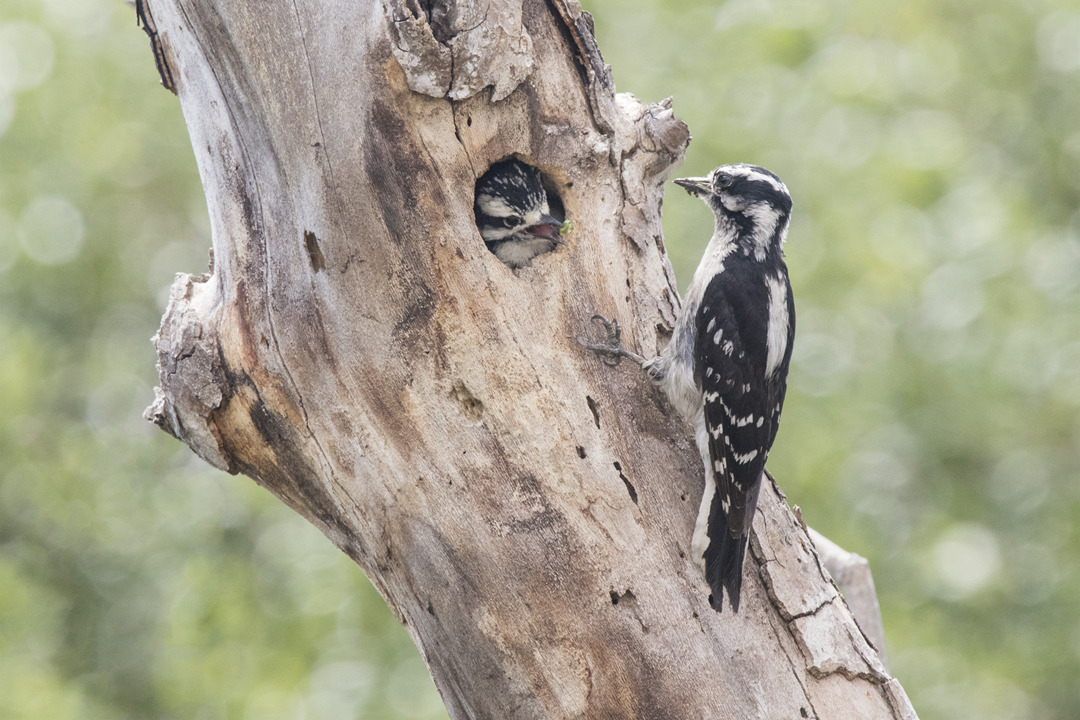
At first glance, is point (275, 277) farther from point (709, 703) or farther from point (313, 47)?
point (709, 703)

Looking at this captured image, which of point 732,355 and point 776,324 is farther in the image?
point 776,324

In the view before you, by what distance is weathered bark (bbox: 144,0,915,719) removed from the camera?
97.9 inches

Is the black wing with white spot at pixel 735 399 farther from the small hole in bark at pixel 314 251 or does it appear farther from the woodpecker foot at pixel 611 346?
the small hole in bark at pixel 314 251

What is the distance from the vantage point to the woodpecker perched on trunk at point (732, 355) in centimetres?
258

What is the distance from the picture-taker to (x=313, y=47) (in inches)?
99.4

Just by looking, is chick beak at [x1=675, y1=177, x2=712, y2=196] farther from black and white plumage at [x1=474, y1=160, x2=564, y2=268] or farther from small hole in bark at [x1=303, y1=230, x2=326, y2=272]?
small hole in bark at [x1=303, y1=230, x2=326, y2=272]

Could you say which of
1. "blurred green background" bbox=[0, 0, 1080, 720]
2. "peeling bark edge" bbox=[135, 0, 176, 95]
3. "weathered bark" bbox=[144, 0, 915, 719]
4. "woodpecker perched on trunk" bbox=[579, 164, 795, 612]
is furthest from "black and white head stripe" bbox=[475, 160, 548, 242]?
"blurred green background" bbox=[0, 0, 1080, 720]

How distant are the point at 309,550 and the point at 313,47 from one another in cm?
442

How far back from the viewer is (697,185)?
11.8ft

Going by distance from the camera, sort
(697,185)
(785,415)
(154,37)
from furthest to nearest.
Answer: (785,415), (697,185), (154,37)

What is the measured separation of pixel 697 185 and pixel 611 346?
45.9 inches

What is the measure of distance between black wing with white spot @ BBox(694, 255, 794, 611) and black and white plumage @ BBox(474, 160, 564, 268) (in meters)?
0.62

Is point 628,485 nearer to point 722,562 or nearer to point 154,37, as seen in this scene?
point 722,562

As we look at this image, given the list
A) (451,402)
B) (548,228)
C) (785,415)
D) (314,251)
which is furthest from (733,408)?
(785,415)
